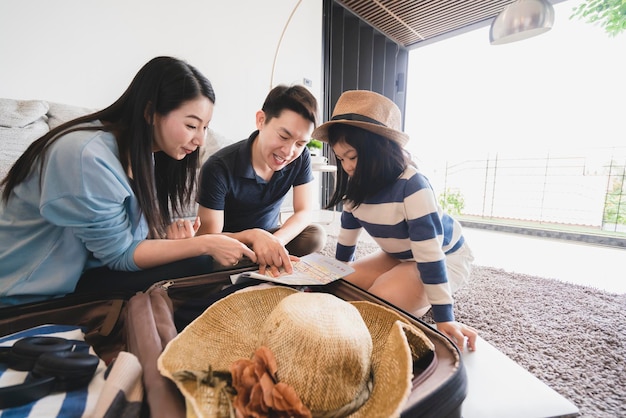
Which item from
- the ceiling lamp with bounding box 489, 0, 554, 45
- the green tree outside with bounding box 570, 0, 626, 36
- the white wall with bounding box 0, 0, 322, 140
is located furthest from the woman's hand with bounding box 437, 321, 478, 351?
the green tree outside with bounding box 570, 0, 626, 36

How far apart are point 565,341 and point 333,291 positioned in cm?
80

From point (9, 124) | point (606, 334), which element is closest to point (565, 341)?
point (606, 334)

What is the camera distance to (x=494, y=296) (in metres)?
1.24

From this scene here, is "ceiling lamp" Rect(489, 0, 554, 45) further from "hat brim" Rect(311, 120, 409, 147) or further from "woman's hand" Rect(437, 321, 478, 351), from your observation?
"woman's hand" Rect(437, 321, 478, 351)

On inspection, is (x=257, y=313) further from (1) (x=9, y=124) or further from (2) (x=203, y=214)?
(1) (x=9, y=124)

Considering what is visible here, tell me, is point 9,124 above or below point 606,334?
above

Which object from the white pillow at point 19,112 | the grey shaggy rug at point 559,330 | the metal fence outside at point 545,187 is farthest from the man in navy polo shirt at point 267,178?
the metal fence outside at point 545,187

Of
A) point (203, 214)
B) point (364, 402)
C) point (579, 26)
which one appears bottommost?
point (364, 402)

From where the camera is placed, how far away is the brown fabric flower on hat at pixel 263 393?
29cm

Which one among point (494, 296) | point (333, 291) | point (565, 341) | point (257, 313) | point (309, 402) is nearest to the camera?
point (309, 402)

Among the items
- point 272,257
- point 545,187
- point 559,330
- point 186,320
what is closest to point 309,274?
point 272,257

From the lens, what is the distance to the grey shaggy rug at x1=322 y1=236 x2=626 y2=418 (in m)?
0.72

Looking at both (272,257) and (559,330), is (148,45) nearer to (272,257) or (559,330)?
(272,257)

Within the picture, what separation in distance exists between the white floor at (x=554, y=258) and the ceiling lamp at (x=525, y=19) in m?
1.37
